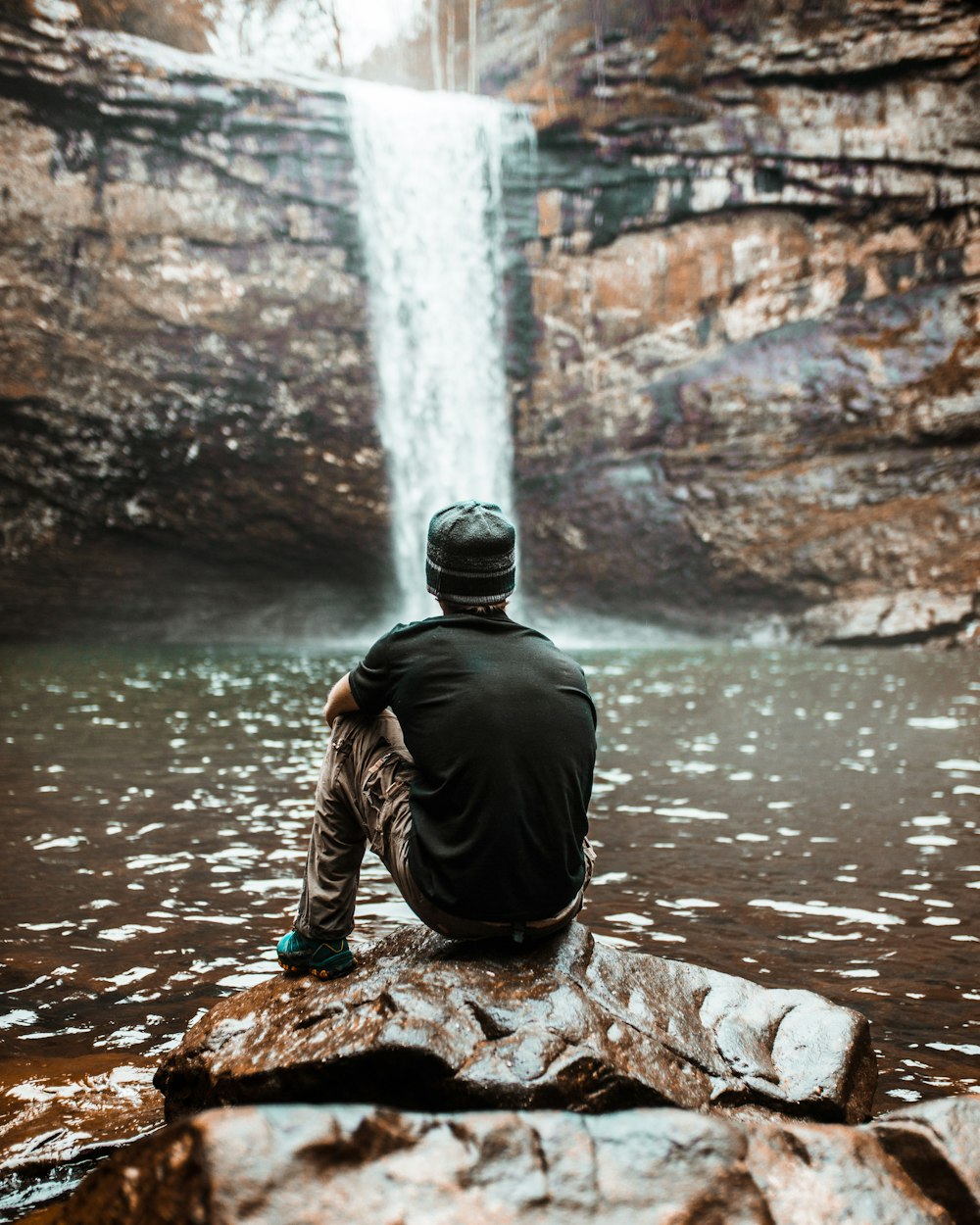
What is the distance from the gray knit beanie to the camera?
2982 millimetres

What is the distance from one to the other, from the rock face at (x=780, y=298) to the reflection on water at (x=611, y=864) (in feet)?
33.4

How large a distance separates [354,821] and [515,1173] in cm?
150

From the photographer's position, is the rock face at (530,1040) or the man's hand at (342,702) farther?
the man's hand at (342,702)

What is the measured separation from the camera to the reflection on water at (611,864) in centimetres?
353

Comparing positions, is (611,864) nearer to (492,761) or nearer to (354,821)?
(354,821)

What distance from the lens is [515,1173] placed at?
1.78 meters

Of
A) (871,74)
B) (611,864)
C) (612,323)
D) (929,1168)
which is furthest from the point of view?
(612,323)

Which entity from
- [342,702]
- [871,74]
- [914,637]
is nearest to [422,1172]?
[342,702]

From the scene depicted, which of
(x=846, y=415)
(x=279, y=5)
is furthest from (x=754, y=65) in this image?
(x=279, y=5)

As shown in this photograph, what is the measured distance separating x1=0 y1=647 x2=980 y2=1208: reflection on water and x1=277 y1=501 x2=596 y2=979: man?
3.11ft

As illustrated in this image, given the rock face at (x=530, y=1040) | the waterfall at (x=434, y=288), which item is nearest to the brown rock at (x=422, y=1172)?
the rock face at (x=530, y=1040)

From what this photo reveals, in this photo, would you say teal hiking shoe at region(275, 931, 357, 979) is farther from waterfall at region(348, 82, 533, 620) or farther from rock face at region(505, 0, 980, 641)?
rock face at region(505, 0, 980, 641)

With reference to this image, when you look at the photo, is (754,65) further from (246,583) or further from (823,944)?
(823,944)

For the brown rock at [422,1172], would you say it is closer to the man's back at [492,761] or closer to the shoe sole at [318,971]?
the man's back at [492,761]
